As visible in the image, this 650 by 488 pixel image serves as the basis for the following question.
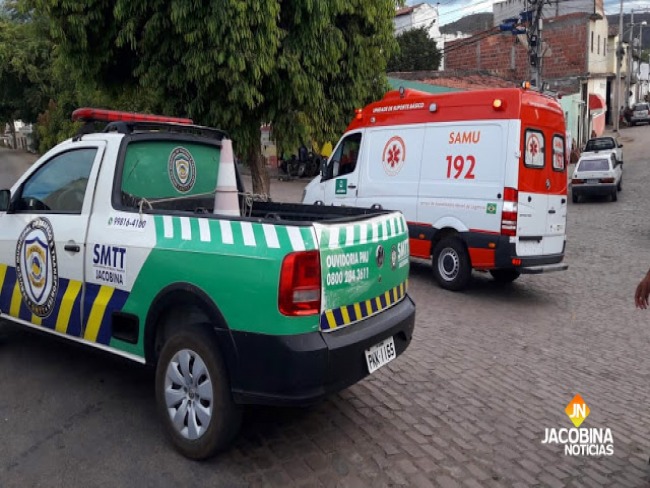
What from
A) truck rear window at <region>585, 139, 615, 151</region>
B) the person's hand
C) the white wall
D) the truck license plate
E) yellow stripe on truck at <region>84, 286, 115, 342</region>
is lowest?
the truck license plate

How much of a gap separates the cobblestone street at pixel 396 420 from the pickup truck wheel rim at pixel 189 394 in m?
0.21

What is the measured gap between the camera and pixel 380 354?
3.57 meters

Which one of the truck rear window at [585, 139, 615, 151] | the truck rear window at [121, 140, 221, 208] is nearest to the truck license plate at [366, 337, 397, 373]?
the truck rear window at [121, 140, 221, 208]

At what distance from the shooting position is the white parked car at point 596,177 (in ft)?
64.0

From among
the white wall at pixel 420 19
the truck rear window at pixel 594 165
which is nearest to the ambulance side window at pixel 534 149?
the truck rear window at pixel 594 165

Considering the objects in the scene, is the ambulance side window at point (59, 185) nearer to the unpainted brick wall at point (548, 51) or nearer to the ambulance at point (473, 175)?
the ambulance at point (473, 175)

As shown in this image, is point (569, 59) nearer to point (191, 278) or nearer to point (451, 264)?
point (451, 264)

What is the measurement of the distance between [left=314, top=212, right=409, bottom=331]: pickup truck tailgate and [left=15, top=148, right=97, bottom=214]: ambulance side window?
1979 mm

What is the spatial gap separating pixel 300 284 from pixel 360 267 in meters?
0.51

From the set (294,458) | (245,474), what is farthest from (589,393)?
(245,474)

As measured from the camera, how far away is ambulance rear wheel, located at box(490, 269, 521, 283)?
8766 millimetres

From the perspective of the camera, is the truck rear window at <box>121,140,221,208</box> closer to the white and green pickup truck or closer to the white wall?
the white and green pickup truck

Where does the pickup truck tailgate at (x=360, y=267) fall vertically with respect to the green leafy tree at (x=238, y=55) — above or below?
below
